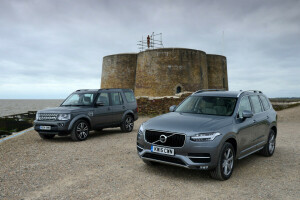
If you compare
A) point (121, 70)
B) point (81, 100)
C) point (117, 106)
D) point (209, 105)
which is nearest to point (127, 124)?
point (117, 106)

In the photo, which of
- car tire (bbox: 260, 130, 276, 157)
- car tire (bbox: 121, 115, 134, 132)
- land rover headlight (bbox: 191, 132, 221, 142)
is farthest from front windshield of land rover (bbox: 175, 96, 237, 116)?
car tire (bbox: 121, 115, 134, 132)

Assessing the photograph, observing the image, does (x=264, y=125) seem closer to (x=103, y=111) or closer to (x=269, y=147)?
(x=269, y=147)

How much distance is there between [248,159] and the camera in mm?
7043

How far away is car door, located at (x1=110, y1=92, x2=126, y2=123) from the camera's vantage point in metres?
11.0

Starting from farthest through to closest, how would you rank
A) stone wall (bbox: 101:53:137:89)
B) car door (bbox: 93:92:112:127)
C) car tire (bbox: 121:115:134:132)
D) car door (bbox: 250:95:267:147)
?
stone wall (bbox: 101:53:137:89) < car tire (bbox: 121:115:134:132) < car door (bbox: 93:92:112:127) < car door (bbox: 250:95:267:147)

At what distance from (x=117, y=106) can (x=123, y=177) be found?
19.8 feet

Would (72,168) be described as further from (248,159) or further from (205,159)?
(248,159)

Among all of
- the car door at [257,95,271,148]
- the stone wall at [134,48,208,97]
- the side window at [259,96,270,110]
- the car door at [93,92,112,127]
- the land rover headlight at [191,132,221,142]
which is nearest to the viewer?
the land rover headlight at [191,132,221,142]

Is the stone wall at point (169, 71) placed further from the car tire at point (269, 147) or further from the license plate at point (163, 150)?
the license plate at point (163, 150)

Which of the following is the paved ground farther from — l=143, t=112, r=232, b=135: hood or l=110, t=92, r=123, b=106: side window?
l=110, t=92, r=123, b=106: side window

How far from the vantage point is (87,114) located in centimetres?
972

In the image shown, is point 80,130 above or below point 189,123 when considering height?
below

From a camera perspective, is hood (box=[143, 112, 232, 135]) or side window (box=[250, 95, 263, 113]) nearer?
hood (box=[143, 112, 232, 135])

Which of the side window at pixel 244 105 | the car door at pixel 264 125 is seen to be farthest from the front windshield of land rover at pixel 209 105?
the car door at pixel 264 125
